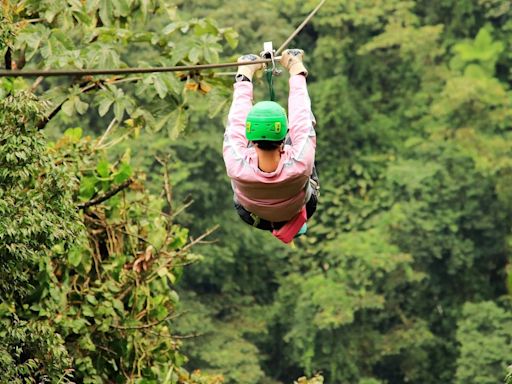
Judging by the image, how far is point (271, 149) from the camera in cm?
393

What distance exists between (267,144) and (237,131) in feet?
0.52

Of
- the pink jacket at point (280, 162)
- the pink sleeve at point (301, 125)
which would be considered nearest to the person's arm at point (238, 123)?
the pink jacket at point (280, 162)

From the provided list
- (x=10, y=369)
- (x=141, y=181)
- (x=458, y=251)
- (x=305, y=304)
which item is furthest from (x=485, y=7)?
(x=10, y=369)

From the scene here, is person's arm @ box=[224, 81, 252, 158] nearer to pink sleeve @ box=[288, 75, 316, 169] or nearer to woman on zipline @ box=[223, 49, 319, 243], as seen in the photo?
woman on zipline @ box=[223, 49, 319, 243]

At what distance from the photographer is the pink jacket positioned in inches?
156

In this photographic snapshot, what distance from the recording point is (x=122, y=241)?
6.21 meters

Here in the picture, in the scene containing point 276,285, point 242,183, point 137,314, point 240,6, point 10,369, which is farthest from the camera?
point 276,285

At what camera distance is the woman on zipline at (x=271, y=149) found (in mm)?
3865

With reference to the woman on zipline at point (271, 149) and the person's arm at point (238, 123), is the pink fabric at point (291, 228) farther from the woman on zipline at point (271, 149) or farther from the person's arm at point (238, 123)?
the person's arm at point (238, 123)

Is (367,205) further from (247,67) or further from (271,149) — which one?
(271,149)

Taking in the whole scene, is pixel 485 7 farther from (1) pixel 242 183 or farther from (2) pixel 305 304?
(1) pixel 242 183

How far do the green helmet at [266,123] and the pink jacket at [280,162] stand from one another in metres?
0.12

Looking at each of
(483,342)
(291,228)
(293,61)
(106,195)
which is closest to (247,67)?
(293,61)

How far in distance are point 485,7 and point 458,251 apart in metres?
4.32
